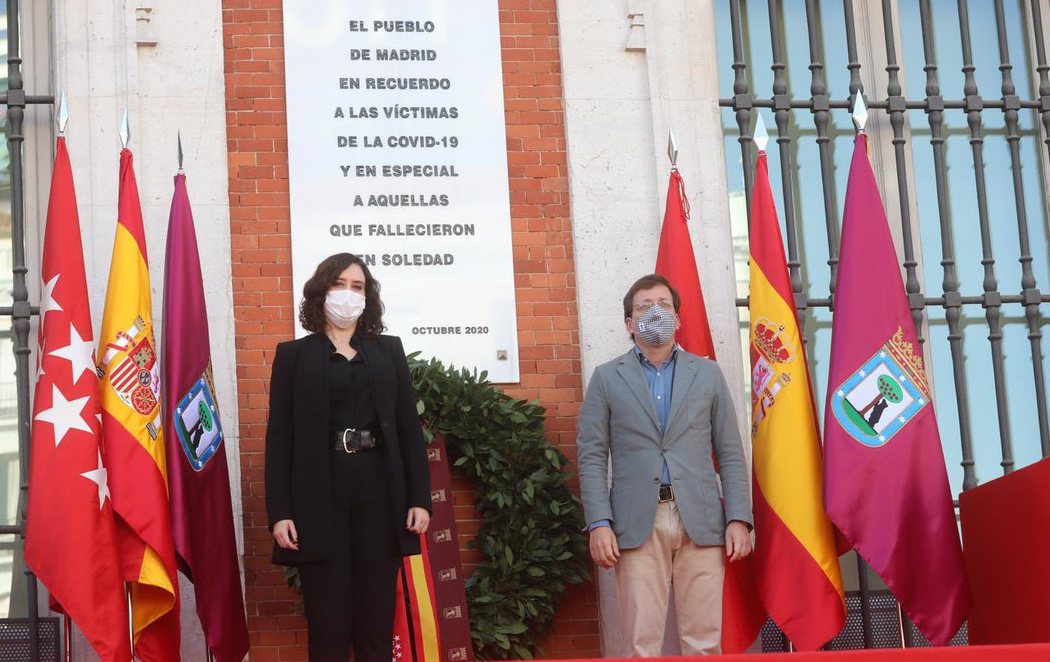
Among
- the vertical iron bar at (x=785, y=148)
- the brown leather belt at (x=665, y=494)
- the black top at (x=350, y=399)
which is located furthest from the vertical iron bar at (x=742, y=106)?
the black top at (x=350, y=399)

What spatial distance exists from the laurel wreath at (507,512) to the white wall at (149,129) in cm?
82

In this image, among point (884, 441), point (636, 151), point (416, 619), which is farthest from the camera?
point (636, 151)

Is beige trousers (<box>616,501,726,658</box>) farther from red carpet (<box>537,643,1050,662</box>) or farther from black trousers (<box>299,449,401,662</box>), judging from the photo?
red carpet (<box>537,643,1050,662</box>)

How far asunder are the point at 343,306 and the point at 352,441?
17.5 inches

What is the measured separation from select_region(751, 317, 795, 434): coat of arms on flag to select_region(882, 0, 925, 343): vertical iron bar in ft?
3.21

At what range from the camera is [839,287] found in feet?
18.6

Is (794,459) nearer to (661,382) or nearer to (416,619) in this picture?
(661,382)

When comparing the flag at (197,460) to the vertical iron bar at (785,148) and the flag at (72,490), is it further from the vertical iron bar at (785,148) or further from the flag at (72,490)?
the vertical iron bar at (785,148)

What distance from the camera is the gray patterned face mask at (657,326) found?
5.23 meters

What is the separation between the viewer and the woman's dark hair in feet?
16.4

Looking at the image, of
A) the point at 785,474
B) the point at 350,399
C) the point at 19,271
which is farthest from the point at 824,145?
the point at 19,271

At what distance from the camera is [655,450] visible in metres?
5.16

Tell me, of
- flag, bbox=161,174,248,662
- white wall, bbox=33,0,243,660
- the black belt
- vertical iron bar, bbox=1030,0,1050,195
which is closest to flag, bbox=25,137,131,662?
flag, bbox=161,174,248,662

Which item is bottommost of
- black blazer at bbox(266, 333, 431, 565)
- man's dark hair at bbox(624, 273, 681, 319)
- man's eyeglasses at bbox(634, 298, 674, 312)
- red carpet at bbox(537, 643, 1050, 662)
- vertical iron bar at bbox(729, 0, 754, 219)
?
red carpet at bbox(537, 643, 1050, 662)
